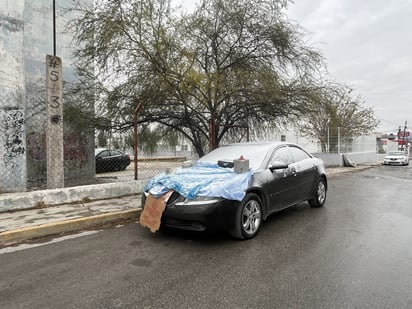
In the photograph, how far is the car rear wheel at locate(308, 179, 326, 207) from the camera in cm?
684

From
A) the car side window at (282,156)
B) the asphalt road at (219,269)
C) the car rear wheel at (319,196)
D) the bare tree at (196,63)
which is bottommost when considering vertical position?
the asphalt road at (219,269)

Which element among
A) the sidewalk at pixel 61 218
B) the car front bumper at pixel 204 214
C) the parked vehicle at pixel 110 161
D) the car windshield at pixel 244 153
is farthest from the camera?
the parked vehicle at pixel 110 161

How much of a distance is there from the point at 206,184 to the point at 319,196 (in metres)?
3.61

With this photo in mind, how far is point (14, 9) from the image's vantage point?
728cm

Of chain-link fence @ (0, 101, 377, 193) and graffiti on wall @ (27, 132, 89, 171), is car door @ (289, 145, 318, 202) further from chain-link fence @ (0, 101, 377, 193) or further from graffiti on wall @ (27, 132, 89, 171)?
graffiti on wall @ (27, 132, 89, 171)

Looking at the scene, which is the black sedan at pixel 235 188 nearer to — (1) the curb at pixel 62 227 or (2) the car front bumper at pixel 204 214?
(2) the car front bumper at pixel 204 214

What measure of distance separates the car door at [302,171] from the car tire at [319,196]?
324 millimetres

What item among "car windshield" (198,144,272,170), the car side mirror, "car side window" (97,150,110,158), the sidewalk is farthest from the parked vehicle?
the car side mirror

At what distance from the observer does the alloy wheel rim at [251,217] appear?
4.62 metres

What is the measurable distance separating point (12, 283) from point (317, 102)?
820cm

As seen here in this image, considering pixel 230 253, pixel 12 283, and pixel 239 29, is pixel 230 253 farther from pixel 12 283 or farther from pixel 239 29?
pixel 239 29

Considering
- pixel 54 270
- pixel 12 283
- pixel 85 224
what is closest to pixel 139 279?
pixel 54 270

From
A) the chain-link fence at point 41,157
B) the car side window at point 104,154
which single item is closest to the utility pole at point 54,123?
the chain-link fence at point 41,157

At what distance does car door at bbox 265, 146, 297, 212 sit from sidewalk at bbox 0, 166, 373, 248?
2691mm
